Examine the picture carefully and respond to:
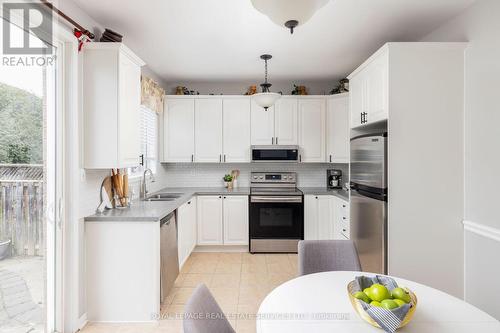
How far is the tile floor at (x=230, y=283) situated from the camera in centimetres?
238

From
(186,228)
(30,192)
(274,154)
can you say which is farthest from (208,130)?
(30,192)

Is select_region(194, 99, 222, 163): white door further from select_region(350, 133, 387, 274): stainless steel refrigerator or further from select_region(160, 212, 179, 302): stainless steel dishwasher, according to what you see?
select_region(350, 133, 387, 274): stainless steel refrigerator

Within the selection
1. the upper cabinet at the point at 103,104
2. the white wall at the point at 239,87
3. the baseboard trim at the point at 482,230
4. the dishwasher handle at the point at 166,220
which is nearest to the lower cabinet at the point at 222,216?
the dishwasher handle at the point at 166,220

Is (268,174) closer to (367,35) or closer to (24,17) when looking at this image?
(367,35)

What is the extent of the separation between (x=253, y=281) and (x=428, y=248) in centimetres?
181

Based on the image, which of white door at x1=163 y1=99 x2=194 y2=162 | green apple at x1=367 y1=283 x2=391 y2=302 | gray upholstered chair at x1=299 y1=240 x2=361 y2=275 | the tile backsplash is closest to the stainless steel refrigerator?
gray upholstered chair at x1=299 y1=240 x2=361 y2=275

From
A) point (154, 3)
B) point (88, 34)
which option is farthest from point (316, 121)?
point (88, 34)

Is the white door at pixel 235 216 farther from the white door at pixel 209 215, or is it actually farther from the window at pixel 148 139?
the window at pixel 148 139

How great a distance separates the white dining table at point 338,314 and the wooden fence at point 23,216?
1.60 m

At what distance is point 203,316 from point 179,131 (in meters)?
3.76

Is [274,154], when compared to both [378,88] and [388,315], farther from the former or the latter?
[388,315]

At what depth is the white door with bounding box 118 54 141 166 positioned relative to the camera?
7.99 feet

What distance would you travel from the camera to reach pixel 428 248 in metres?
2.48

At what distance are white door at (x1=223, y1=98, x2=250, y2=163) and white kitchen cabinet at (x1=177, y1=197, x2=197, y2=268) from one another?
94 centimetres
